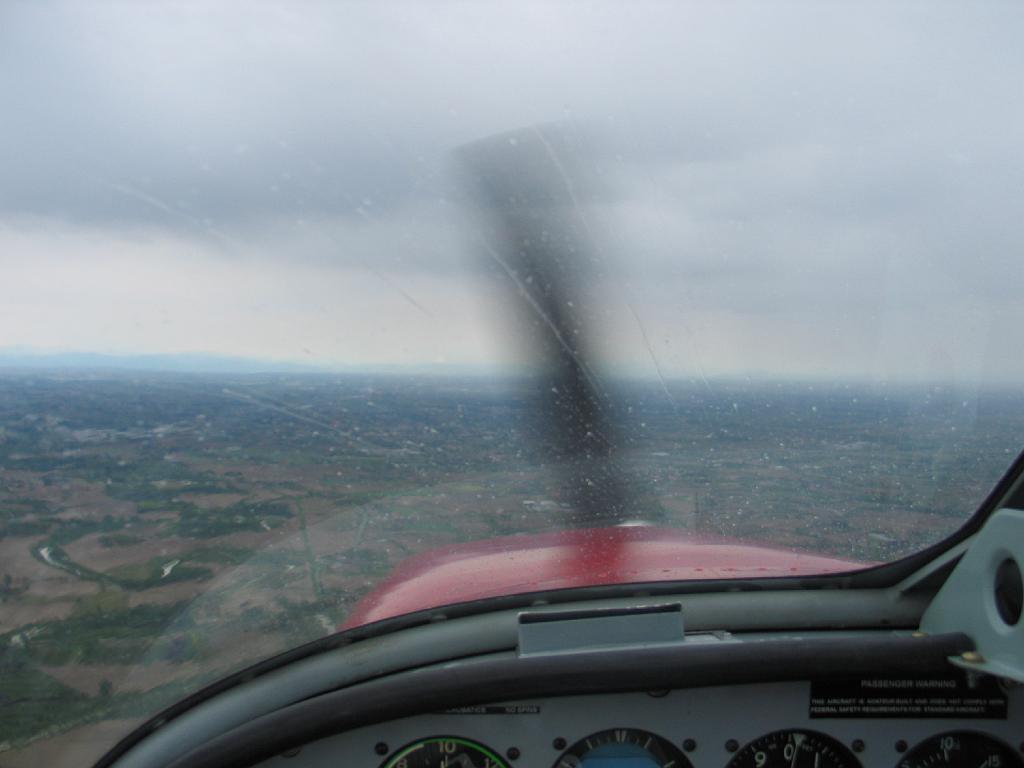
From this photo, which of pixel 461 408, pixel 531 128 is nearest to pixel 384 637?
pixel 461 408

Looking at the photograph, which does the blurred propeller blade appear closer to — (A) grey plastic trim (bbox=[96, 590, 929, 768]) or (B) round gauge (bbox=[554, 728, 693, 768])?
(A) grey plastic trim (bbox=[96, 590, 929, 768])

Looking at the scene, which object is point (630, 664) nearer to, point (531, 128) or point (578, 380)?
point (578, 380)

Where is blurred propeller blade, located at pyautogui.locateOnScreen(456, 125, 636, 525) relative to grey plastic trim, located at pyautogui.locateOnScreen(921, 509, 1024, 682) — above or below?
above

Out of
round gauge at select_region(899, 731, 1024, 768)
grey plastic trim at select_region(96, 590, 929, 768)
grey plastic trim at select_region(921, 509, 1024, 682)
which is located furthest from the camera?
round gauge at select_region(899, 731, 1024, 768)

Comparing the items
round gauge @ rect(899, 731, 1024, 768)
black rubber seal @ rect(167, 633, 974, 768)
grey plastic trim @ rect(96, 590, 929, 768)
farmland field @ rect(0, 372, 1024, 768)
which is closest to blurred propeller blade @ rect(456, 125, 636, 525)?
farmland field @ rect(0, 372, 1024, 768)

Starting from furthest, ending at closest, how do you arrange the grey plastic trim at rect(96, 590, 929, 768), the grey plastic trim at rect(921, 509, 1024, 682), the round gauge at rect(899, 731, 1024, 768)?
the round gauge at rect(899, 731, 1024, 768) → the grey plastic trim at rect(96, 590, 929, 768) → the grey plastic trim at rect(921, 509, 1024, 682)

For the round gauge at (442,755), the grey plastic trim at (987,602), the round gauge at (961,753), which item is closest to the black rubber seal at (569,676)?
the grey plastic trim at (987,602)

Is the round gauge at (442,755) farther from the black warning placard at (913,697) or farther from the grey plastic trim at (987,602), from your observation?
the grey plastic trim at (987,602)
